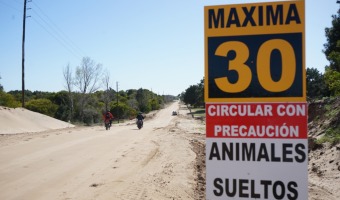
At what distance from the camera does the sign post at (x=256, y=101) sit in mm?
2969

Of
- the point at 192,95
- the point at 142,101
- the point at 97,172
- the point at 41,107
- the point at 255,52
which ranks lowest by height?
the point at 97,172

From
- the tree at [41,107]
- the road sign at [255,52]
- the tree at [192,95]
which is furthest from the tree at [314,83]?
the road sign at [255,52]

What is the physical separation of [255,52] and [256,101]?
1.40ft

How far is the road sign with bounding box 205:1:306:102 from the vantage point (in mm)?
2984

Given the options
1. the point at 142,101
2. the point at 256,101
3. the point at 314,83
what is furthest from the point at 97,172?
the point at 142,101

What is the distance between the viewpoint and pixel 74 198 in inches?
313

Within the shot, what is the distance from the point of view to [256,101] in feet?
9.96

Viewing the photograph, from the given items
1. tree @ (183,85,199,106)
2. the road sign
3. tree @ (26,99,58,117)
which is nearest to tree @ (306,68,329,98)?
tree @ (26,99,58,117)

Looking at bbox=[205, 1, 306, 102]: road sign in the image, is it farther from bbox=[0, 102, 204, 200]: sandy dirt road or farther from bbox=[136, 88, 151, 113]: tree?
bbox=[136, 88, 151, 113]: tree

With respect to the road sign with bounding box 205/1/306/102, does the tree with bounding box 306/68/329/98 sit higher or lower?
higher

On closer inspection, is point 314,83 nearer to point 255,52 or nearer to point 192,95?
point 192,95

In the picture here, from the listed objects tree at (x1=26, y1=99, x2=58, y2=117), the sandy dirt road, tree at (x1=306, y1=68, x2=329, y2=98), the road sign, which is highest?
tree at (x1=306, y1=68, x2=329, y2=98)

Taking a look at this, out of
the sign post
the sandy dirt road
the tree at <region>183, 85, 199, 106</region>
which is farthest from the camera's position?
the tree at <region>183, 85, 199, 106</region>

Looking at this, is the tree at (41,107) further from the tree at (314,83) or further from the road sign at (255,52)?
the road sign at (255,52)
